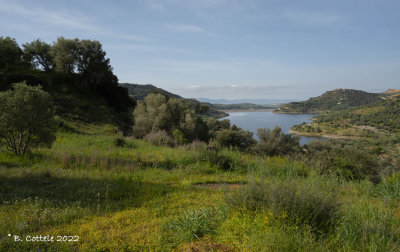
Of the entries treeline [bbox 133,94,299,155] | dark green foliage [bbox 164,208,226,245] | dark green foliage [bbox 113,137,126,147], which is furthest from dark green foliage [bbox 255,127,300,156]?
dark green foliage [bbox 164,208,226,245]

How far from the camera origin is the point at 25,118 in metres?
7.71

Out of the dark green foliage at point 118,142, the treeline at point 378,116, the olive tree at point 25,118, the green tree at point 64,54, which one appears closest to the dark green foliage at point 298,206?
the olive tree at point 25,118

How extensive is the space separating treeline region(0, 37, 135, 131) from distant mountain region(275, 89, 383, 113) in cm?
16493

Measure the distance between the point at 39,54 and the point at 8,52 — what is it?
177 inches

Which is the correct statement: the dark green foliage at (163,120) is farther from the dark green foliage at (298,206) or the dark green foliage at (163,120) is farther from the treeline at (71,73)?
the dark green foliage at (298,206)

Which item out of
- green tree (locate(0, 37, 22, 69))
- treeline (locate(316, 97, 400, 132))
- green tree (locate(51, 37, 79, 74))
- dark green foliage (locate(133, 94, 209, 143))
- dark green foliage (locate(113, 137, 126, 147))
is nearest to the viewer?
dark green foliage (locate(113, 137, 126, 147))

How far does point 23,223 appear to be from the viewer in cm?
325

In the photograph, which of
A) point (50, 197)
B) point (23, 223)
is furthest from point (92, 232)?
point (50, 197)

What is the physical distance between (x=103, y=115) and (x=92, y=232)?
81.6 feet

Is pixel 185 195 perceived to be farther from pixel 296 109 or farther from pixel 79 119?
pixel 296 109

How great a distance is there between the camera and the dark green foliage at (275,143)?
2697 cm

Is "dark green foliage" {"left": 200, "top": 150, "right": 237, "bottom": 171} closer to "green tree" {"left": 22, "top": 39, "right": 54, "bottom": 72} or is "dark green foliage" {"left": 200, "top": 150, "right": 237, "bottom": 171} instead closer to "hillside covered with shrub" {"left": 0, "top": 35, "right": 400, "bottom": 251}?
"hillside covered with shrub" {"left": 0, "top": 35, "right": 400, "bottom": 251}

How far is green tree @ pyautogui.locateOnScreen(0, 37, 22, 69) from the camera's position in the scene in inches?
1028

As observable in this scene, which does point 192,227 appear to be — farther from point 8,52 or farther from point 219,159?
point 8,52
